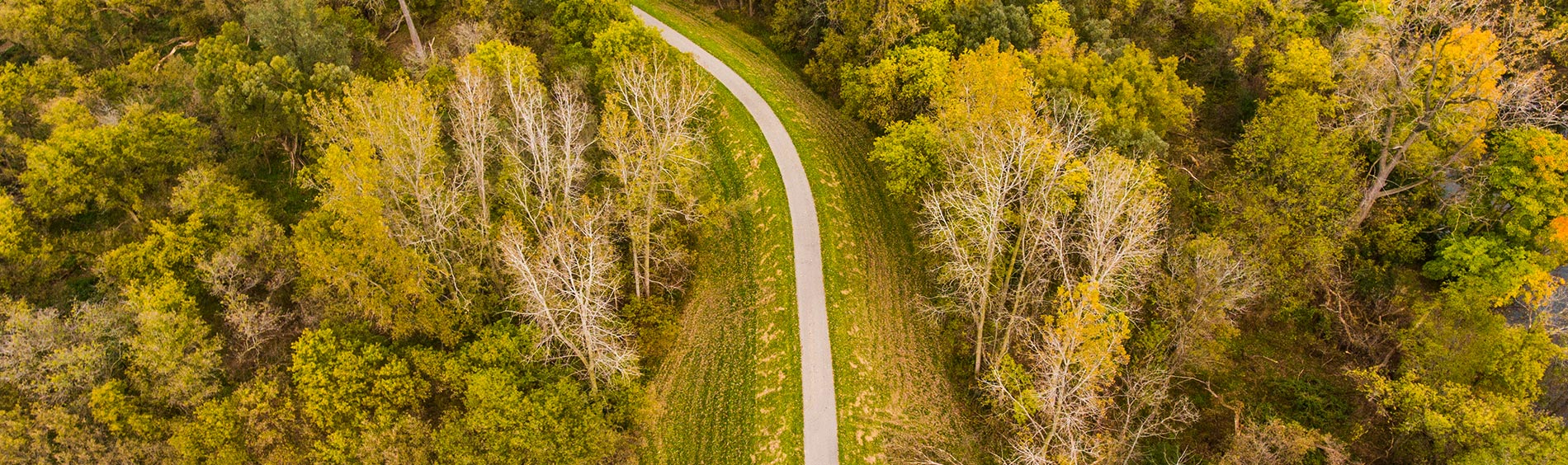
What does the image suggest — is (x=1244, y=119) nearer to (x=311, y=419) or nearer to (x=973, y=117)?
(x=973, y=117)

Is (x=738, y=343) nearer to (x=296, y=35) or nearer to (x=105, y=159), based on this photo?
(x=296, y=35)

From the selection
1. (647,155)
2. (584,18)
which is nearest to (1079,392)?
(647,155)

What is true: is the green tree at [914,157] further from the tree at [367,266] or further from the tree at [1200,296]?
the tree at [367,266]

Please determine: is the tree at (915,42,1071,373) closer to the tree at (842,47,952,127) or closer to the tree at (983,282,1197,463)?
the tree at (842,47,952,127)

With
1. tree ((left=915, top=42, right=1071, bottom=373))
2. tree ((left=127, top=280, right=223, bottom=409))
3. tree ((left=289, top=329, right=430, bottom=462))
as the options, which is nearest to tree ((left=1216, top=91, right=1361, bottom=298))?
tree ((left=915, top=42, right=1071, bottom=373))

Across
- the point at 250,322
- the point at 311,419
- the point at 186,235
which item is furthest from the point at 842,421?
the point at 186,235
